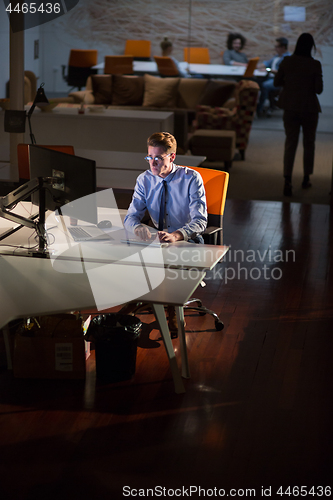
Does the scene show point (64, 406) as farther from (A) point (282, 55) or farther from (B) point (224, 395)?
(A) point (282, 55)

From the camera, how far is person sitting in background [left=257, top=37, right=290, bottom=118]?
7.27m

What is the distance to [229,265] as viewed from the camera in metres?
5.26

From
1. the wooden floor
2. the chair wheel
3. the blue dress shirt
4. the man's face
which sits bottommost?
the wooden floor

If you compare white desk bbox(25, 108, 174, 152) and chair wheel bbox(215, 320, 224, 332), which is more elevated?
white desk bbox(25, 108, 174, 152)

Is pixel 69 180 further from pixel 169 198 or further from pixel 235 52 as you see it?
pixel 235 52

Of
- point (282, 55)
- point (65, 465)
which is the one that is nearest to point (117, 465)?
point (65, 465)

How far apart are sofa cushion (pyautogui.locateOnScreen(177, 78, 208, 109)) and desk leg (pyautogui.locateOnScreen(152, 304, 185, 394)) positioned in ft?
17.6

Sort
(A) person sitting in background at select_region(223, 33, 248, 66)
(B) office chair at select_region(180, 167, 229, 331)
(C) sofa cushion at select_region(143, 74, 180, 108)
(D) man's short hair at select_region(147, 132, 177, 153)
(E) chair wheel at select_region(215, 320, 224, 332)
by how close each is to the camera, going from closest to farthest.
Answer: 1. (D) man's short hair at select_region(147, 132, 177, 153)
2. (B) office chair at select_region(180, 167, 229, 331)
3. (E) chair wheel at select_region(215, 320, 224, 332)
4. (A) person sitting in background at select_region(223, 33, 248, 66)
5. (C) sofa cushion at select_region(143, 74, 180, 108)

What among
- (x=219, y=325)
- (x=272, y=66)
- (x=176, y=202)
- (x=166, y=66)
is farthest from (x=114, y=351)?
(x=166, y=66)

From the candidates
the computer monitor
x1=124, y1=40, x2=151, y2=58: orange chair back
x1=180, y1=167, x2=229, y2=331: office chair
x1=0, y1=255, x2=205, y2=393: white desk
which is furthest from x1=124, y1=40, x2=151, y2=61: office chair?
x1=0, y1=255, x2=205, y2=393: white desk

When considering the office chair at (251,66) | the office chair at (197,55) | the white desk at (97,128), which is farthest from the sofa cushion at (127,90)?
the office chair at (251,66)

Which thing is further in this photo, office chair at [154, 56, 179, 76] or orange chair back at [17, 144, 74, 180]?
office chair at [154, 56, 179, 76]

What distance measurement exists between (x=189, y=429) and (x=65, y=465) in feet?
2.11

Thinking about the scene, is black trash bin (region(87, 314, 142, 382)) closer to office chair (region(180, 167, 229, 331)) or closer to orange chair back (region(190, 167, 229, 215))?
office chair (region(180, 167, 229, 331))
